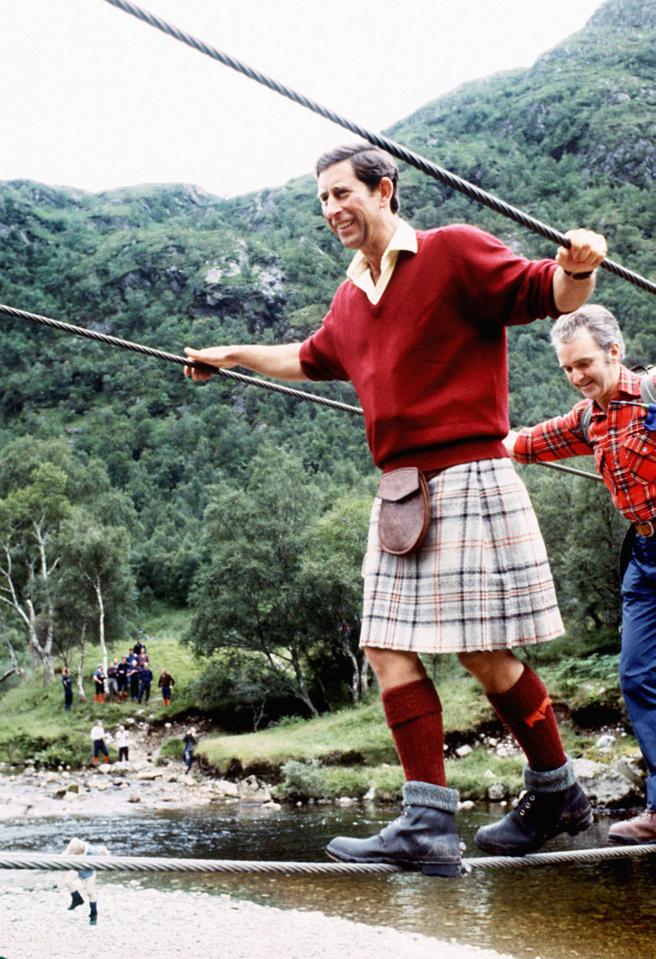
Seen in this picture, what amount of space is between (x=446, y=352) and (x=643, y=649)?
1369mm

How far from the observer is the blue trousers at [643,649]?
Answer: 3.21 meters

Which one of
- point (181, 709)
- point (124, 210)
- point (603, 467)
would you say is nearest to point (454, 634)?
point (603, 467)

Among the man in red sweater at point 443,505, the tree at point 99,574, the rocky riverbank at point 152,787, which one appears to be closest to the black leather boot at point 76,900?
the rocky riverbank at point 152,787

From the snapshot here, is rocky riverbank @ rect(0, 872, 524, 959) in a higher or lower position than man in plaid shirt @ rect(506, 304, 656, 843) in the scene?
lower

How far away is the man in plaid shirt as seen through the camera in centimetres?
308

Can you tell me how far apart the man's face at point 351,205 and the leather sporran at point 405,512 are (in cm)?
69

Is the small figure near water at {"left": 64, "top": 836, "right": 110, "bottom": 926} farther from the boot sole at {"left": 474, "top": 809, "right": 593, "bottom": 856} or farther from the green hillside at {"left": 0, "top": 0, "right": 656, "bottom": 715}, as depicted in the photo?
the green hillside at {"left": 0, "top": 0, "right": 656, "bottom": 715}

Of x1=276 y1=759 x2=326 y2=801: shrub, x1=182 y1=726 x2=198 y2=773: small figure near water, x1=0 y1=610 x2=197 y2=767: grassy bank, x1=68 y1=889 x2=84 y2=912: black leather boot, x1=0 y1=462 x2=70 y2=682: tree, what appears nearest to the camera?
x1=68 y1=889 x2=84 y2=912: black leather boot

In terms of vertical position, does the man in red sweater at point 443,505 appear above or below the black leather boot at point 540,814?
above

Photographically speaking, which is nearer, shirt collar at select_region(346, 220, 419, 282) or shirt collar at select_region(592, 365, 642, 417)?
shirt collar at select_region(346, 220, 419, 282)

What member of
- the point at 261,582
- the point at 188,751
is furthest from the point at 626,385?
the point at 261,582

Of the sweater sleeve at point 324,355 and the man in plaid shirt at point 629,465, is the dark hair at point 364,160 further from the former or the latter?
the man in plaid shirt at point 629,465

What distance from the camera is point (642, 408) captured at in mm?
3076

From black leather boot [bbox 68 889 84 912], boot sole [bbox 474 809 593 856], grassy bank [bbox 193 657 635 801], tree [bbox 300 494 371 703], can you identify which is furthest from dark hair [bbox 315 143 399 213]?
tree [bbox 300 494 371 703]
